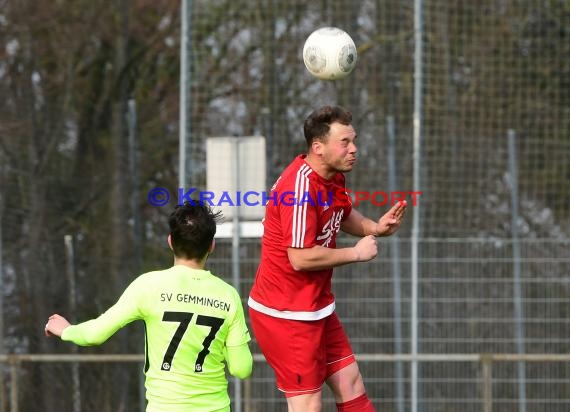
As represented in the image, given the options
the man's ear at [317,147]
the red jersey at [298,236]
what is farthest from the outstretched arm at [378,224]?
the man's ear at [317,147]

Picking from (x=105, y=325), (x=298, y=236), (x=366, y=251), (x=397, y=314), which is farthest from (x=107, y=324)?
(x=397, y=314)

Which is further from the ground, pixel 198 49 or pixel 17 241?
pixel 198 49

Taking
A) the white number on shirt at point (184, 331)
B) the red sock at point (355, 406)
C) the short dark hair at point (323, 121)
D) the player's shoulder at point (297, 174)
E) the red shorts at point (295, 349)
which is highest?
the short dark hair at point (323, 121)

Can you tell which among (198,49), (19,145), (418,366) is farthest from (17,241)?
(418,366)

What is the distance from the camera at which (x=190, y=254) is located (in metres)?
4.18

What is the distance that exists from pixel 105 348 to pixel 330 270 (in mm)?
5505

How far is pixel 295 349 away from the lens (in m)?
5.23

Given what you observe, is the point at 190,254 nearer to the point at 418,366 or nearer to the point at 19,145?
the point at 418,366

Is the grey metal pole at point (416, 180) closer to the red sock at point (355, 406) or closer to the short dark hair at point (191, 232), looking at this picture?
the red sock at point (355, 406)

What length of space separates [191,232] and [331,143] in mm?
1251

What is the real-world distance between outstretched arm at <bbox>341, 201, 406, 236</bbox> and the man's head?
0.31 meters

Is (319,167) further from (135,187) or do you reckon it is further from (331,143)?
(135,187)

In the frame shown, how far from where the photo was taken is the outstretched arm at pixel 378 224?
524 centimetres

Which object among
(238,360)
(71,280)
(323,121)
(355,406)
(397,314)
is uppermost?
(323,121)
